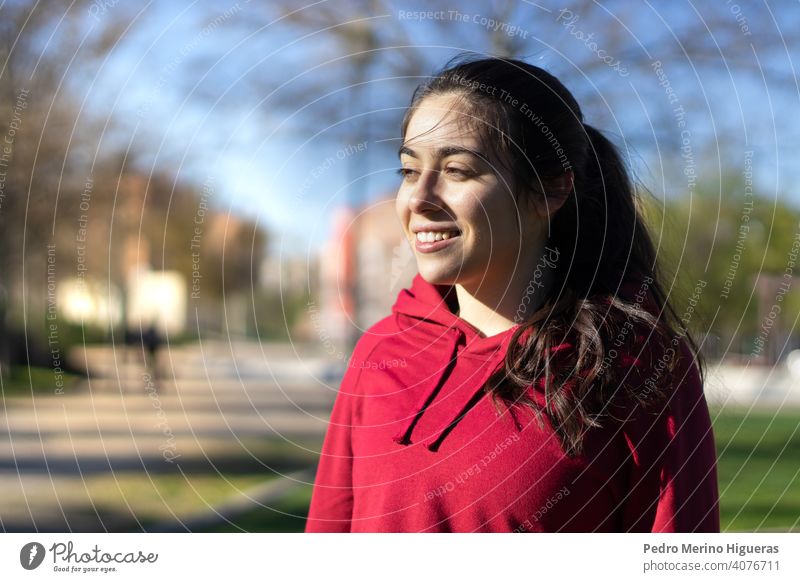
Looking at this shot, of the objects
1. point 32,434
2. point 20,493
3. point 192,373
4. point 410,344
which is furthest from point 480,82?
point 192,373

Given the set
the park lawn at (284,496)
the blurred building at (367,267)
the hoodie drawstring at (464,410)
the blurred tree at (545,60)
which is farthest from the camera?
the blurred building at (367,267)

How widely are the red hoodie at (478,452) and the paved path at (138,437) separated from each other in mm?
1646

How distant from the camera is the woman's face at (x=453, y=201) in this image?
204cm

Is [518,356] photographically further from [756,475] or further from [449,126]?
[756,475]

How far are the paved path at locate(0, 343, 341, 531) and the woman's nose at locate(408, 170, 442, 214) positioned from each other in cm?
184

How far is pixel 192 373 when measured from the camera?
55.5ft

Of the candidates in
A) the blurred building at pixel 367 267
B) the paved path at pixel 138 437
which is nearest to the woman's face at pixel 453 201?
the paved path at pixel 138 437

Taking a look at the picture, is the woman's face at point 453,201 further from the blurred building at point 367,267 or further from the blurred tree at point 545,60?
the blurred building at point 367,267

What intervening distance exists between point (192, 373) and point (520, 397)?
50.7ft

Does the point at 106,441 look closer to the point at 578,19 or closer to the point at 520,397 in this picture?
the point at 578,19

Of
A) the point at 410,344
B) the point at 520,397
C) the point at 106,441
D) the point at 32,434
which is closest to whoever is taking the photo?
the point at 520,397

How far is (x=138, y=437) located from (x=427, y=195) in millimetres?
7045

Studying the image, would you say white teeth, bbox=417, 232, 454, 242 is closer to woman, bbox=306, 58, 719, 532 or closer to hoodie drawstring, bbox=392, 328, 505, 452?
woman, bbox=306, 58, 719, 532

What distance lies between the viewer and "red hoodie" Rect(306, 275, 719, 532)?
1.90 meters
